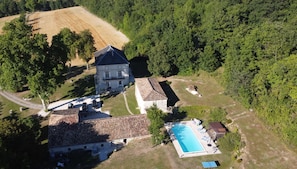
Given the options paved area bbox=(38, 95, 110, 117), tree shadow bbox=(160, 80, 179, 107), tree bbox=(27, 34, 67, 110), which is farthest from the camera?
tree shadow bbox=(160, 80, 179, 107)

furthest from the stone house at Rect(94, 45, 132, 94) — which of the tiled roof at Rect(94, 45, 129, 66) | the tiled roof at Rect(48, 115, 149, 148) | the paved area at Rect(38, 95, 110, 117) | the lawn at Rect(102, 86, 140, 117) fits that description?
the tiled roof at Rect(48, 115, 149, 148)

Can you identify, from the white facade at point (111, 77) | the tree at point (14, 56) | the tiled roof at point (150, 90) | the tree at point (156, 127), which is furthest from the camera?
the white facade at point (111, 77)

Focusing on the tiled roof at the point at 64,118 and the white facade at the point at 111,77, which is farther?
the white facade at the point at 111,77

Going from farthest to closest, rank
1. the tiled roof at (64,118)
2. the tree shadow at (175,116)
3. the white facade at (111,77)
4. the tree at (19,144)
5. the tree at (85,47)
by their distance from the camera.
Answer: the tree at (85,47), the white facade at (111,77), the tree shadow at (175,116), the tiled roof at (64,118), the tree at (19,144)

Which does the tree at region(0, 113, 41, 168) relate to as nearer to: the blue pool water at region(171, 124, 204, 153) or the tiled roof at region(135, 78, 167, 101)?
the tiled roof at region(135, 78, 167, 101)

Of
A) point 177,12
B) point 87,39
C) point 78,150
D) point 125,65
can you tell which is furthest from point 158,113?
point 177,12

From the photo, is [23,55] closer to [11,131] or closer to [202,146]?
[11,131]

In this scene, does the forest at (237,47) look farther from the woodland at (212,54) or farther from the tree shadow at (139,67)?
the tree shadow at (139,67)

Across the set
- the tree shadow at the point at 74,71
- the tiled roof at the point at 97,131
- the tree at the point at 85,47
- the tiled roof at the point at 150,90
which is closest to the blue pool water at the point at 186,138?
the tiled roof at the point at 97,131
